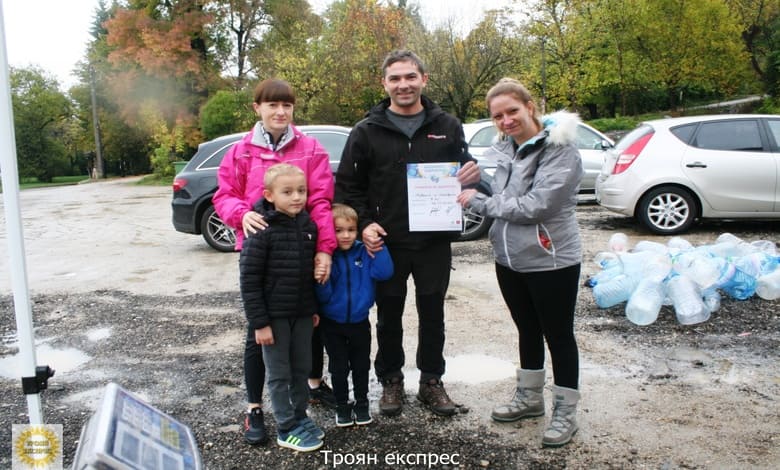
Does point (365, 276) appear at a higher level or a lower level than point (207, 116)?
lower

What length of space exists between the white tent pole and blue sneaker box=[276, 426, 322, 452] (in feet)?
3.81

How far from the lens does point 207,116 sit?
87.6 ft

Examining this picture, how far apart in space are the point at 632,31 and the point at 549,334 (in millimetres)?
28971

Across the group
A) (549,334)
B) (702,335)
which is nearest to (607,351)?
(702,335)

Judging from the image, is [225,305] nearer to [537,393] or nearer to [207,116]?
[537,393]

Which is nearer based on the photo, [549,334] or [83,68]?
[549,334]

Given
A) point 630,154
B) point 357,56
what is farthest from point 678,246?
point 357,56

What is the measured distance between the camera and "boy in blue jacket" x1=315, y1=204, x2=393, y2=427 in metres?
3.21

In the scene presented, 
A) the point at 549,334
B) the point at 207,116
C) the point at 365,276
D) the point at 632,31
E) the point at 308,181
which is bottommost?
the point at 549,334

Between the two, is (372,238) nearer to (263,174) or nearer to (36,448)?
(263,174)

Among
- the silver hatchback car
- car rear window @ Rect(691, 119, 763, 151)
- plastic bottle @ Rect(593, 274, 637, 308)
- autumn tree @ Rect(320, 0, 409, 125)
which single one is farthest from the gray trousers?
autumn tree @ Rect(320, 0, 409, 125)

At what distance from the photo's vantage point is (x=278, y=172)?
2975mm

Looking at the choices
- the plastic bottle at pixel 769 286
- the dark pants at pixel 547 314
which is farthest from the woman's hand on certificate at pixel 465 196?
the plastic bottle at pixel 769 286

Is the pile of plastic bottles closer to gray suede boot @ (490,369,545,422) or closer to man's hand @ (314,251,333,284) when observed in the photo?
Answer: gray suede boot @ (490,369,545,422)
